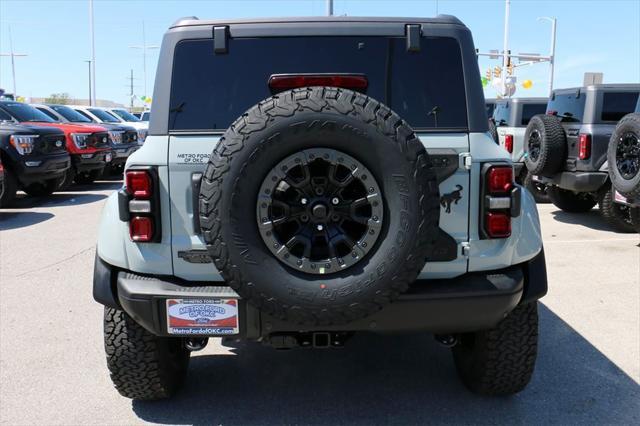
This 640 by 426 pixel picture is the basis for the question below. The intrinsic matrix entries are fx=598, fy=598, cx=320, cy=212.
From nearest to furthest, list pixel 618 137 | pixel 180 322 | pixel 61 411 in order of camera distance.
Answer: pixel 180 322, pixel 61 411, pixel 618 137

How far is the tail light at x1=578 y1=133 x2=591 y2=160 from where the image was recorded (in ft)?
26.9

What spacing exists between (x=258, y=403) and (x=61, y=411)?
1.04 m

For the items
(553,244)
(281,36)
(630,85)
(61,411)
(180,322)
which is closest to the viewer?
(180,322)

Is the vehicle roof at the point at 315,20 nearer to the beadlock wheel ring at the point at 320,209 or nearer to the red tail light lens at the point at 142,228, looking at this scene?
the beadlock wheel ring at the point at 320,209

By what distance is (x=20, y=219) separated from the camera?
30.6ft

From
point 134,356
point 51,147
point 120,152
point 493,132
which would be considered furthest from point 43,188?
point 134,356

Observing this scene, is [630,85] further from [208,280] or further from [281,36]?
[208,280]

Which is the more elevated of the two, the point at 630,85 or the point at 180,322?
the point at 630,85

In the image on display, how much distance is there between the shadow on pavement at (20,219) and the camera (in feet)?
28.8

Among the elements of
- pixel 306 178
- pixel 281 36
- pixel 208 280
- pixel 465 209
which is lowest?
pixel 208 280

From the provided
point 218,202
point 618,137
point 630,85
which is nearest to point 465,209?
point 218,202

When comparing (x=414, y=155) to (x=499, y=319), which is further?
(x=499, y=319)

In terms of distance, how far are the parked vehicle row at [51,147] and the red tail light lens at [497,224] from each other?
905cm

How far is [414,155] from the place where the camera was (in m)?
2.40
